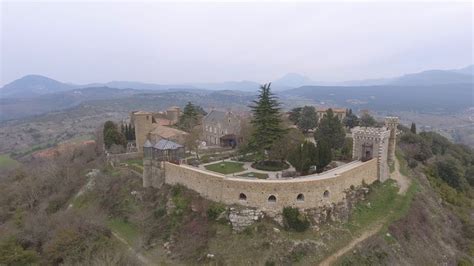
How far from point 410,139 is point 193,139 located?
3478 centimetres

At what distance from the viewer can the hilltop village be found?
27.4 meters

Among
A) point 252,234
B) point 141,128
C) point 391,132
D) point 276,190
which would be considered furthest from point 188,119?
point 252,234

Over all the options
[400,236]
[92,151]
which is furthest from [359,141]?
[92,151]

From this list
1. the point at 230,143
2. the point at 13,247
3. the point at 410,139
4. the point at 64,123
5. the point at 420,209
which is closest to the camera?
the point at 13,247

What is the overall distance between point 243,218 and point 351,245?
328 inches

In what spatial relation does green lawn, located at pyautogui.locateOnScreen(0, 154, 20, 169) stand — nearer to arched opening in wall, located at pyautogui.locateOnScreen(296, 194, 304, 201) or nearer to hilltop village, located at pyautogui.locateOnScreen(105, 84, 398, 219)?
hilltop village, located at pyautogui.locateOnScreen(105, 84, 398, 219)

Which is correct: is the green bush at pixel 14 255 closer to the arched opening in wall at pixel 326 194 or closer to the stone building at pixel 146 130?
the stone building at pixel 146 130

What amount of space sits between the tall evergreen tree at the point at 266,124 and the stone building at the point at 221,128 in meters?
10.9

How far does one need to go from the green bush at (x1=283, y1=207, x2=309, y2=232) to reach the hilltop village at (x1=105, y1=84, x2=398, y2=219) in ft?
1.90

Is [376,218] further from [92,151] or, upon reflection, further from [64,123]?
[64,123]

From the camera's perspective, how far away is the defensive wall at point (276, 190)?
2703 cm

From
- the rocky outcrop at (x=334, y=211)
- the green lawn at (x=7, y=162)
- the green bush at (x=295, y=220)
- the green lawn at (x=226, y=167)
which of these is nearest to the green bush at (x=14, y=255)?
the green lawn at (x=226, y=167)

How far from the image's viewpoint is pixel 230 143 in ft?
157

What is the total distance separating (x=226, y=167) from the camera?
117 feet
